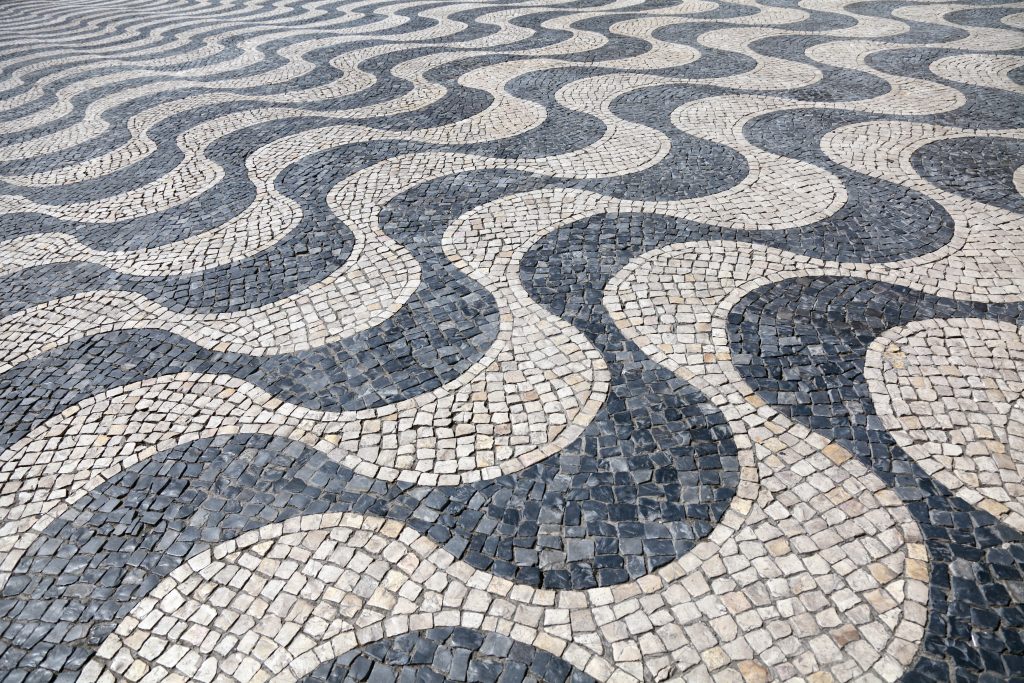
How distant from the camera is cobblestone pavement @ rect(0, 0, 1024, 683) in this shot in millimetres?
3311

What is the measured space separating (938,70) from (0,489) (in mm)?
11533

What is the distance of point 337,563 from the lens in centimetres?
361

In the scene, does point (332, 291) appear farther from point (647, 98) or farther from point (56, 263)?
point (647, 98)

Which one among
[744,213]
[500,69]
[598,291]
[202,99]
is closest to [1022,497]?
[598,291]

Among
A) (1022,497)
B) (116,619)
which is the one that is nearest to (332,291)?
(116,619)

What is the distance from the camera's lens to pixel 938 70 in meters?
9.96

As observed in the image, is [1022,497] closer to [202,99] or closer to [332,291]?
[332,291]

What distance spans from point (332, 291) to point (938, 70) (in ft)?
29.8

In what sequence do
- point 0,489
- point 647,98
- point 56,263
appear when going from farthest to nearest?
point 647,98 < point 56,263 < point 0,489

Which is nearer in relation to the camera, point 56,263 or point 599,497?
point 599,497

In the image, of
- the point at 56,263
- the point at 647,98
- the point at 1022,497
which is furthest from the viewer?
the point at 647,98

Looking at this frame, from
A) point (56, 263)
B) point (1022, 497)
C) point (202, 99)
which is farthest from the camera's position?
point (202, 99)

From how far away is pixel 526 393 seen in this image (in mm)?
4613

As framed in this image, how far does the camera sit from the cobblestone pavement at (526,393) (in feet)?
10.9
